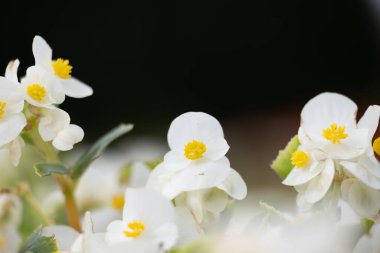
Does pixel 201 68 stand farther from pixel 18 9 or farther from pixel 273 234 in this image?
pixel 273 234

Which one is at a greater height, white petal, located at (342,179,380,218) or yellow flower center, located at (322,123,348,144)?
yellow flower center, located at (322,123,348,144)

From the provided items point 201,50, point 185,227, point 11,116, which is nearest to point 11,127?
point 11,116

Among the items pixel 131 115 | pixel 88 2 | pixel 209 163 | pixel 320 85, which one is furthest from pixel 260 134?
pixel 209 163

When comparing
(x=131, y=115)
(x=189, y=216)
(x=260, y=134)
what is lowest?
(x=131, y=115)

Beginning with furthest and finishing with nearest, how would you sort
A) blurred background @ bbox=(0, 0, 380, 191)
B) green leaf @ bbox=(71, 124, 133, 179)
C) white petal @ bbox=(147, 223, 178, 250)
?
1. blurred background @ bbox=(0, 0, 380, 191)
2. green leaf @ bbox=(71, 124, 133, 179)
3. white petal @ bbox=(147, 223, 178, 250)

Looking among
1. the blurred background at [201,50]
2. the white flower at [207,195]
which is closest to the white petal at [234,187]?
the white flower at [207,195]

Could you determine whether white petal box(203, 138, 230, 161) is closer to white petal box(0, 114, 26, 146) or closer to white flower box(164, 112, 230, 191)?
white flower box(164, 112, 230, 191)

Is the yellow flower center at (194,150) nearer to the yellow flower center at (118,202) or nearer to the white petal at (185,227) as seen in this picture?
the white petal at (185,227)

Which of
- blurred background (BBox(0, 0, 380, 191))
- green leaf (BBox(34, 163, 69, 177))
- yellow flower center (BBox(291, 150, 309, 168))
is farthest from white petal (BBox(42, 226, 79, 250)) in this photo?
blurred background (BBox(0, 0, 380, 191))

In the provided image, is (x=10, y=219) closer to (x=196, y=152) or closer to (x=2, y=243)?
(x=2, y=243)
